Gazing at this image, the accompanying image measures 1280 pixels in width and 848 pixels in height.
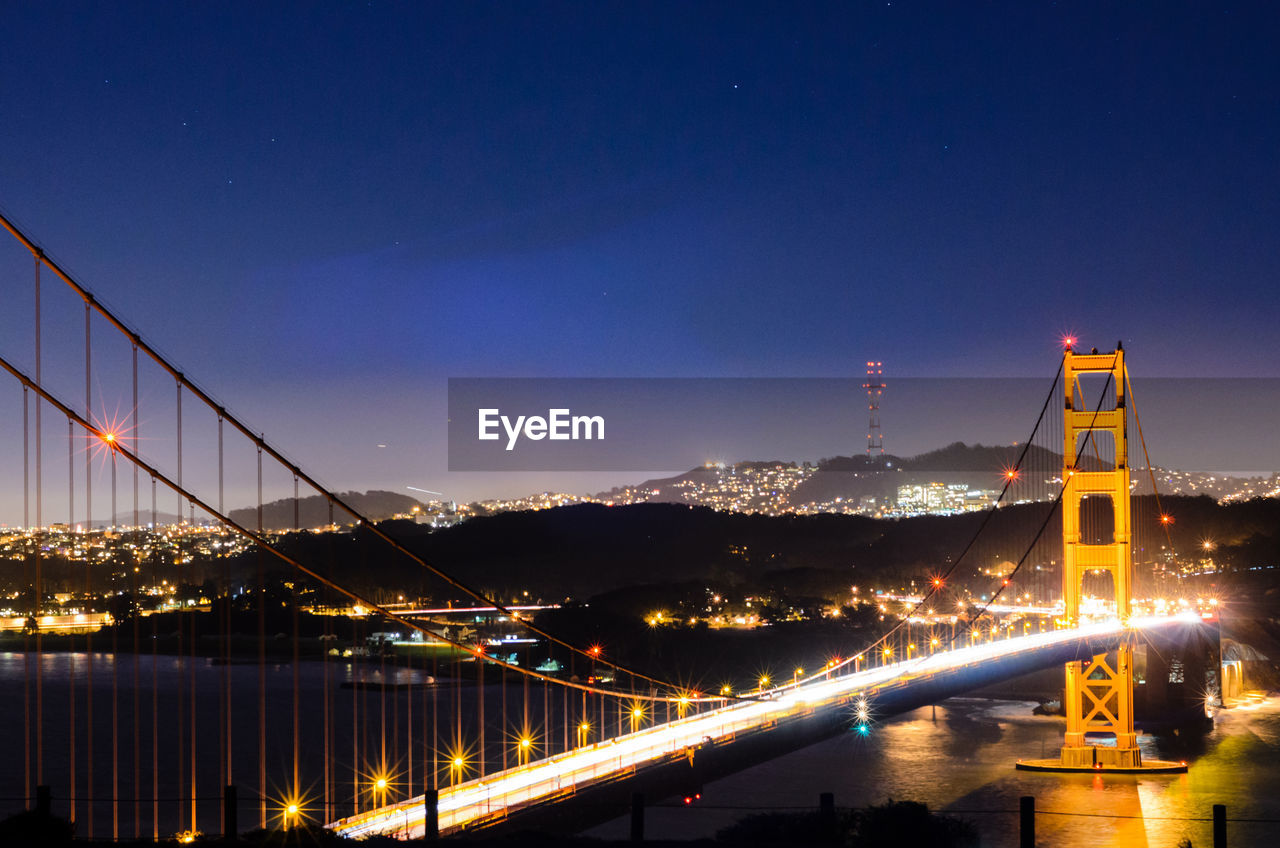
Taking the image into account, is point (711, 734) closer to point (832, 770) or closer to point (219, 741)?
point (832, 770)

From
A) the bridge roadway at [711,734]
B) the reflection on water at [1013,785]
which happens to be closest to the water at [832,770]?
the reflection on water at [1013,785]

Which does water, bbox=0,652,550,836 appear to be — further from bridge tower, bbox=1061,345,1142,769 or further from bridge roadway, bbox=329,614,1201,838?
bridge tower, bbox=1061,345,1142,769

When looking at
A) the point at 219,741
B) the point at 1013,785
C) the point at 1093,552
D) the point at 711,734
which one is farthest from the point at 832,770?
the point at 219,741

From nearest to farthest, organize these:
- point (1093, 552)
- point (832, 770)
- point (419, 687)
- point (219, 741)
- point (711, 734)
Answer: point (711, 734) → point (1093, 552) → point (832, 770) → point (219, 741) → point (419, 687)

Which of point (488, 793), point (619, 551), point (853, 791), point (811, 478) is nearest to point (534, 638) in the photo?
point (619, 551)

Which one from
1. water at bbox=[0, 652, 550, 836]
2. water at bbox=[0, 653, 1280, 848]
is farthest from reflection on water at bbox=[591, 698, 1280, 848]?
water at bbox=[0, 652, 550, 836]

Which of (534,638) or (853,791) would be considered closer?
(853,791)

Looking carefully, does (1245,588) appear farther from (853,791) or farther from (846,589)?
(853,791)
